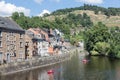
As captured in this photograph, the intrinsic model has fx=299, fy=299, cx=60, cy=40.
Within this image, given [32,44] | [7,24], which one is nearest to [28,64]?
[7,24]

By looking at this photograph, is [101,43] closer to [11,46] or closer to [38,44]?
[38,44]

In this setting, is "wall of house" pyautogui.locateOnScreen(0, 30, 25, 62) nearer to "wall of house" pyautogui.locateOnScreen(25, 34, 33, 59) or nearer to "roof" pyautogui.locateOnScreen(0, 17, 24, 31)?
"roof" pyautogui.locateOnScreen(0, 17, 24, 31)

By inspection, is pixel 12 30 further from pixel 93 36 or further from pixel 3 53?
pixel 93 36

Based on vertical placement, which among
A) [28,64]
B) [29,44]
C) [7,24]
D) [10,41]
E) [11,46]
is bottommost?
[28,64]

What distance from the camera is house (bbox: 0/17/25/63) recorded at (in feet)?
285

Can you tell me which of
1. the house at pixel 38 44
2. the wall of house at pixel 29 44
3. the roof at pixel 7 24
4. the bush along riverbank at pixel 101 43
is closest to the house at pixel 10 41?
the roof at pixel 7 24

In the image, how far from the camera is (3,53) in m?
86.9

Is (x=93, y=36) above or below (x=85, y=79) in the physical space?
above

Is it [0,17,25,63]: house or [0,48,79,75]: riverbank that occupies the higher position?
[0,17,25,63]: house

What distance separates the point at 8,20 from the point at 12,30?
20.5 ft

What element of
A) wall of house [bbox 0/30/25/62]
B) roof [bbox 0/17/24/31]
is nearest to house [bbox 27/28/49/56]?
wall of house [bbox 0/30/25/62]

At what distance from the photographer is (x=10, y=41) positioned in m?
91.4

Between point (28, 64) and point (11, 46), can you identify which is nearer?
point (28, 64)

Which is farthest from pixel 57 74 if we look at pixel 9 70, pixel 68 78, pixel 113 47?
pixel 113 47
